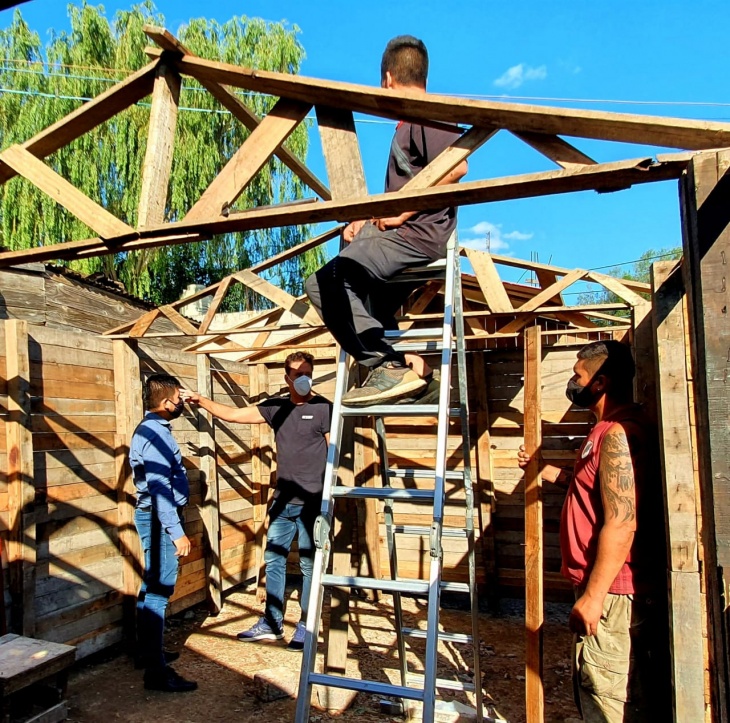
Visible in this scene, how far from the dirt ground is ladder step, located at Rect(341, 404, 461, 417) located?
2242mm

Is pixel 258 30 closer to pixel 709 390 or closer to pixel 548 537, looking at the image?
pixel 548 537

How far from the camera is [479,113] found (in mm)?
2156

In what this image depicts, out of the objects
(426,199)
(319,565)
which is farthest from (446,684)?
(426,199)

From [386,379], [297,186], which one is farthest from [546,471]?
[297,186]

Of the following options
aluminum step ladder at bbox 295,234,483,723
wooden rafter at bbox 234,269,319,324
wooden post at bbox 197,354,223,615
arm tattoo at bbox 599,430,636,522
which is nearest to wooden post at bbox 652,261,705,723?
arm tattoo at bbox 599,430,636,522

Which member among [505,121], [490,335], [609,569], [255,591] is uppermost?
[505,121]

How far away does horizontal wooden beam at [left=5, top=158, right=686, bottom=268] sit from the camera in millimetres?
1945

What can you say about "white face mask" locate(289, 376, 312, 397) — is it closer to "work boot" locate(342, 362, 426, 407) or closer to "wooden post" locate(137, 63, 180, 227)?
"work boot" locate(342, 362, 426, 407)

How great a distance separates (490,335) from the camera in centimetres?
521

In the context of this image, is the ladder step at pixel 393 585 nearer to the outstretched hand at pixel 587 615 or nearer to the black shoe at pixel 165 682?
the outstretched hand at pixel 587 615

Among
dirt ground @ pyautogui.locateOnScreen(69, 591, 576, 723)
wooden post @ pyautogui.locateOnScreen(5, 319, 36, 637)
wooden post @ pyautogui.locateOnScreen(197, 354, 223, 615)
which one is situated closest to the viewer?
wooden post @ pyautogui.locateOnScreen(5, 319, 36, 637)

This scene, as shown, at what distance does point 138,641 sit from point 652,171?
4.61 meters

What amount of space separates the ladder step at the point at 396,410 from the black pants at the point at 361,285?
0.25 m

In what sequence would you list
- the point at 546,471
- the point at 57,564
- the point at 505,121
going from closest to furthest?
the point at 505,121
the point at 546,471
the point at 57,564
